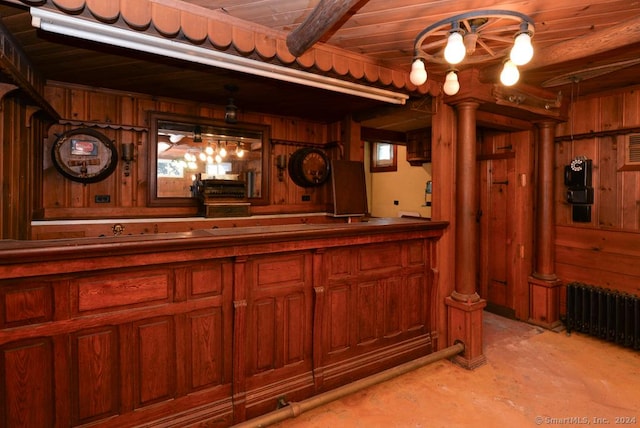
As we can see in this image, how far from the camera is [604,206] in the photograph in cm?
356

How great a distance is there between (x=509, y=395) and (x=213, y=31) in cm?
312

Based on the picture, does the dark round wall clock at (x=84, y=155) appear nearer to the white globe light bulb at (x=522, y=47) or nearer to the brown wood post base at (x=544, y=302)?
the white globe light bulb at (x=522, y=47)

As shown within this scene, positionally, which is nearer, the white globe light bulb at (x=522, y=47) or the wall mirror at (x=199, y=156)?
the white globe light bulb at (x=522, y=47)

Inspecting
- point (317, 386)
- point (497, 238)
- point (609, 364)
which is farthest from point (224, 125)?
point (609, 364)

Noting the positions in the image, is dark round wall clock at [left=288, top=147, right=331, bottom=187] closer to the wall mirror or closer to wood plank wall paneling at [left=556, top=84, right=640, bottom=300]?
the wall mirror

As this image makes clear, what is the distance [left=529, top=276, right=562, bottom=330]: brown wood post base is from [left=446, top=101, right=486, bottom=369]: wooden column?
126 cm

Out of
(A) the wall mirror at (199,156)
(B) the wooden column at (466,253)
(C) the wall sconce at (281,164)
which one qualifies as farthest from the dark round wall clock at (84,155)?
(B) the wooden column at (466,253)

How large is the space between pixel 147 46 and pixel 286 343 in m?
2.00

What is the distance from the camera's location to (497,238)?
4137mm

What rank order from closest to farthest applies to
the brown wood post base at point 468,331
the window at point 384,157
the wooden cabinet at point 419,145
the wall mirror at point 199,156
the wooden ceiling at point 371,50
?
the wooden ceiling at point 371,50, the brown wood post base at point 468,331, the wall mirror at point 199,156, the wooden cabinet at point 419,145, the window at point 384,157

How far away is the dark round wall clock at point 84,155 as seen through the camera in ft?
10.7

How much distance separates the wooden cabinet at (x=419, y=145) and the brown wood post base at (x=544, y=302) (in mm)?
1971

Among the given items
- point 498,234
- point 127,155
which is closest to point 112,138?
point 127,155

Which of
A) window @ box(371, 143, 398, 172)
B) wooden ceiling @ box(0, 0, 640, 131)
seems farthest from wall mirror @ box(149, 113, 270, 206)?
window @ box(371, 143, 398, 172)
